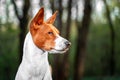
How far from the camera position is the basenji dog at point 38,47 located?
5.48 m

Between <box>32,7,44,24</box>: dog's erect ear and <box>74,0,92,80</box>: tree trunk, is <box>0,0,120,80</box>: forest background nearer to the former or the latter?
<box>74,0,92,80</box>: tree trunk

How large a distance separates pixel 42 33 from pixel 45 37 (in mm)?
57

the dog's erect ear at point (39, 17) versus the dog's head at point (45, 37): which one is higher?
the dog's erect ear at point (39, 17)

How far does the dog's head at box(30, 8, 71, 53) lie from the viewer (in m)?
5.46

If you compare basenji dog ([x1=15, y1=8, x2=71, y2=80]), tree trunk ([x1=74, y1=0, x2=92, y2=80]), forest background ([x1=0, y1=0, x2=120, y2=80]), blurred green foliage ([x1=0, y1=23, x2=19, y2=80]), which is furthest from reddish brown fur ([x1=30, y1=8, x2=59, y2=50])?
blurred green foliage ([x1=0, y1=23, x2=19, y2=80])

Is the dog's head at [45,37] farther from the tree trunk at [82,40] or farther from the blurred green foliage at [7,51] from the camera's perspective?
the blurred green foliage at [7,51]

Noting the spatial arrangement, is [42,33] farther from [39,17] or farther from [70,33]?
[70,33]

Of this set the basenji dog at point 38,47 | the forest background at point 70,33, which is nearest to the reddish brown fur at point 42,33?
the basenji dog at point 38,47

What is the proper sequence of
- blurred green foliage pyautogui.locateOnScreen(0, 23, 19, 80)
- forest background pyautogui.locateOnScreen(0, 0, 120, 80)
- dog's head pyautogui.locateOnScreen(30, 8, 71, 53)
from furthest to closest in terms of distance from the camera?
blurred green foliage pyautogui.locateOnScreen(0, 23, 19, 80) → forest background pyautogui.locateOnScreen(0, 0, 120, 80) → dog's head pyautogui.locateOnScreen(30, 8, 71, 53)

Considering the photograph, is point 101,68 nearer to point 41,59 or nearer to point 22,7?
point 22,7

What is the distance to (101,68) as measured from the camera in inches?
1061

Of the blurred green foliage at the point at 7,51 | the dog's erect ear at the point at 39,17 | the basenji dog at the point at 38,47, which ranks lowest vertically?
the blurred green foliage at the point at 7,51

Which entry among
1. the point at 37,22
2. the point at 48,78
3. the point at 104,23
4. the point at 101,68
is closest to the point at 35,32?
the point at 37,22

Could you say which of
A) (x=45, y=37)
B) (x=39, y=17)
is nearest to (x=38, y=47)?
(x=45, y=37)
